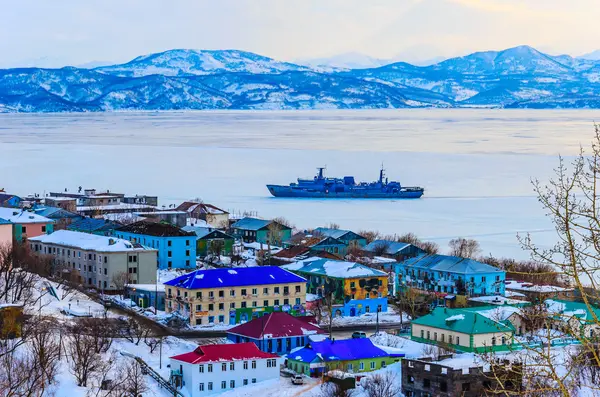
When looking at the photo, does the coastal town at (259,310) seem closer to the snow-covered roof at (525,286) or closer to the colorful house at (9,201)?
the snow-covered roof at (525,286)

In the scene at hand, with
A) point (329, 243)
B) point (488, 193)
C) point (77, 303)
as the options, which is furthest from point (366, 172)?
point (77, 303)

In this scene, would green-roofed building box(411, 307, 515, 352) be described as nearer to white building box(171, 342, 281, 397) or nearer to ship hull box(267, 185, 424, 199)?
white building box(171, 342, 281, 397)

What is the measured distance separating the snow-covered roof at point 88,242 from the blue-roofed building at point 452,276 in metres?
5.06

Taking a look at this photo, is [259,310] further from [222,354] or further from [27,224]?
[27,224]

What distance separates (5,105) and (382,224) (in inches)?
6231

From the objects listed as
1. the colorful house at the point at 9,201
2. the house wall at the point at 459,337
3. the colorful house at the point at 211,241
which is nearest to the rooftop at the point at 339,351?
the house wall at the point at 459,337

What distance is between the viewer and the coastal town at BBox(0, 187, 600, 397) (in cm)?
1398

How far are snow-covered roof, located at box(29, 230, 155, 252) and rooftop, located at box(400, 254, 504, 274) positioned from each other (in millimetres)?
5220

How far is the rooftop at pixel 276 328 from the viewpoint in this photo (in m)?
16.5

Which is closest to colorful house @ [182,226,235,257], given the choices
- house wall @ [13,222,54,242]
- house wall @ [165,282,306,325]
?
house wall @ [13,222,54,242]

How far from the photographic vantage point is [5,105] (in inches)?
7333

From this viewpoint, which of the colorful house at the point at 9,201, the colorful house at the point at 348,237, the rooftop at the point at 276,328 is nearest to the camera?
the rooftop at the point at 276,328

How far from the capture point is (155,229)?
25375mm

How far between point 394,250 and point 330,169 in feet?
107
